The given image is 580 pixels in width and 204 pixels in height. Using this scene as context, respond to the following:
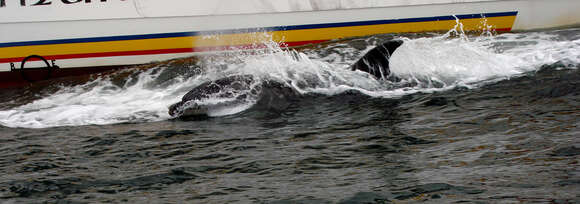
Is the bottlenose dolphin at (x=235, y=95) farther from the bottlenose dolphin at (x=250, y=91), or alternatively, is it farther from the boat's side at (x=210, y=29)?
the boat's side at (x=210, y=29)

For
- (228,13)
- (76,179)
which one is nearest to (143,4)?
(228,13)

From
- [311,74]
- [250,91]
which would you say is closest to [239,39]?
[311,74]

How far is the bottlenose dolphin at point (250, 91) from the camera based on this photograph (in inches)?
264

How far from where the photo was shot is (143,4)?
9.16m

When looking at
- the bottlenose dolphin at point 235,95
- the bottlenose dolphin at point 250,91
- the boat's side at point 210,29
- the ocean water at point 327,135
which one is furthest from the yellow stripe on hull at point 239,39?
the bottlenose dolphin at point 235,95

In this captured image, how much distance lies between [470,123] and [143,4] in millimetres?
5342

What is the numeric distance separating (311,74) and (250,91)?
0.97 m

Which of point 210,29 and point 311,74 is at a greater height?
point 210,29

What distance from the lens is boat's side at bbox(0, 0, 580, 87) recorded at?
9.10 m

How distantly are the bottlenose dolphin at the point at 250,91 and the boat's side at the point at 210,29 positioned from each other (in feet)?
6.88

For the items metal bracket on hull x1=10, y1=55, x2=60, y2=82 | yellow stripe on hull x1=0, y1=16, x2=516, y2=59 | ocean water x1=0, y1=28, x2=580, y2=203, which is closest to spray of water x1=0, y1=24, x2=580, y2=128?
ocean water x1=0, y1=28, x2=580, y2=203

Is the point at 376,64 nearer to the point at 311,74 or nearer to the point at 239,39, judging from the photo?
the point at 311,74

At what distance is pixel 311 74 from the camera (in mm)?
7738

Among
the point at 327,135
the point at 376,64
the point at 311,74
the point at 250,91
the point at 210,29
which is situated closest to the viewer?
the point at 327,135
